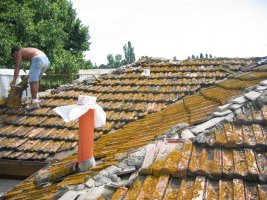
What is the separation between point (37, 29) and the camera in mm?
18953

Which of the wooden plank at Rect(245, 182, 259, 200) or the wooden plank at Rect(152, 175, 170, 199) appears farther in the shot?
the wooden plank at Rect(152, 175, 170, 199)

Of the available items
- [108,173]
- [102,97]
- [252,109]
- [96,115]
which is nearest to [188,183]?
[108,173]

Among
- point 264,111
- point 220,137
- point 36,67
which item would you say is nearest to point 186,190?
point 220,137

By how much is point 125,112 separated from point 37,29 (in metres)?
15.1

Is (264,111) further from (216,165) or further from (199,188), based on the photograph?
(199,188)

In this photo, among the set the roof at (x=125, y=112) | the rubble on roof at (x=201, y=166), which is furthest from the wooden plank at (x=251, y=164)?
the roof at (x=125, y=112)

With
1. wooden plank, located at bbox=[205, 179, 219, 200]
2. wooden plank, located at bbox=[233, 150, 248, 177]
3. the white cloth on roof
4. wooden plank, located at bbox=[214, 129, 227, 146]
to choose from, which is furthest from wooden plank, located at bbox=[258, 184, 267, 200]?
the white cloth on roof

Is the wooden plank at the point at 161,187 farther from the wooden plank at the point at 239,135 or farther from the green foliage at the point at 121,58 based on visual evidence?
the green foliage at the point at 121,58

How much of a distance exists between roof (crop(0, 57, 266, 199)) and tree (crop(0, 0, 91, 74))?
11019 millimetres

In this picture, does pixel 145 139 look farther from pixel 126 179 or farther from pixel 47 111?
pixel 47 111

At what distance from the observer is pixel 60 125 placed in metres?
5.37

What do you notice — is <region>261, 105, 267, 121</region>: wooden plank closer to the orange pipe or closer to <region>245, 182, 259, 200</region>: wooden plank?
<region>245, 182, 259, 200</region>: wooden plank

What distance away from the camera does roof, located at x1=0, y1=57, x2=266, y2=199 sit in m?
3.76

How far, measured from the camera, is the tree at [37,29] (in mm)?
16844
